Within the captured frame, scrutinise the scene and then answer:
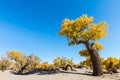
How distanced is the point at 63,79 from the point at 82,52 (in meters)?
16.3

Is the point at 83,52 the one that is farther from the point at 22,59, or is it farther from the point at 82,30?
the point at 22,59

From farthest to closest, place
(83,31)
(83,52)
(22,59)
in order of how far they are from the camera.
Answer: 1. (22,59)
2. (83,52)
3. (83,31)

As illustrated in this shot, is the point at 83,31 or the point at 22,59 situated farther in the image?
the point at 22,59

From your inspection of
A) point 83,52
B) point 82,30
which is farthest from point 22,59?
point 82,30

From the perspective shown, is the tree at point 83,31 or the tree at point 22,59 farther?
the tree at point 22,59

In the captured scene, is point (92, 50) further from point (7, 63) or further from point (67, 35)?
point (7, 63)

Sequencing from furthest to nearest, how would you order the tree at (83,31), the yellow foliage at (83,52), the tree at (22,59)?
the tree at (22,59)
the yellow foliage at (83,52)
the tree at (83,31)

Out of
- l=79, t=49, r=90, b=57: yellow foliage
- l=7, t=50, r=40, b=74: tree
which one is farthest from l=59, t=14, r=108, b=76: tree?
l=7, t=50, r=40, b=74: tree

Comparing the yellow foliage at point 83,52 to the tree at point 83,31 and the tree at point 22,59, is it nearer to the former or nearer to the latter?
the tree at point 83,31

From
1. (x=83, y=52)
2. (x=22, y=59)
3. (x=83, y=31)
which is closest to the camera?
(x=83, y=31)

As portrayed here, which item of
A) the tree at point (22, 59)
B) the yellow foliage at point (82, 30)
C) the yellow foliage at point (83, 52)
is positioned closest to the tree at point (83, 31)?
the yellow foliage at point (82, 30)

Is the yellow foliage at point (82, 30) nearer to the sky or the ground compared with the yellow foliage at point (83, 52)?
nearer to the sky

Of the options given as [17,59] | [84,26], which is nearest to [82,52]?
[84,26]

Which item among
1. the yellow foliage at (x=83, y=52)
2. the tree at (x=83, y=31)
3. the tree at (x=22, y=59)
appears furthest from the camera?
the tree at (x=22, y=59)
